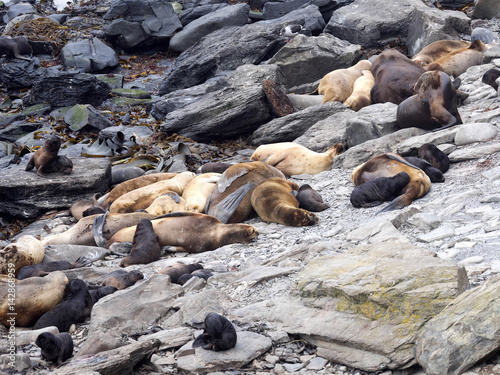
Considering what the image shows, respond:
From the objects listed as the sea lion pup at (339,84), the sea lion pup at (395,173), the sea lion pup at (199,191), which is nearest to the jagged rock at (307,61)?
the sea lion pup at (339,84)

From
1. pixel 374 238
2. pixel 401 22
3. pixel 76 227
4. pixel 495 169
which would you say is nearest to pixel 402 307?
pixel 374 238

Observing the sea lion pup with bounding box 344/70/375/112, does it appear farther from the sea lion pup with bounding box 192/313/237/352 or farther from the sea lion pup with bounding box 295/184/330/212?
the sea lion pup with bounding box 192/313/237/352

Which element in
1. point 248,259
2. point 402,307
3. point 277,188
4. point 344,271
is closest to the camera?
point 402,307

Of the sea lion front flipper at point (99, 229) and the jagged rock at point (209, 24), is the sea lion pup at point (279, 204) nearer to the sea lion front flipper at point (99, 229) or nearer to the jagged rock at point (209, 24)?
the sea lion front flipper at point (99, 229)

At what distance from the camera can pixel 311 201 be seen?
7168mm

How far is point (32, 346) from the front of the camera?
402 cm

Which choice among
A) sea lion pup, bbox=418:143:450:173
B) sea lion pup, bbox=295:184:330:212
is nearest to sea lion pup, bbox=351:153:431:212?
sea lion pup, bbox=418:143:450:173

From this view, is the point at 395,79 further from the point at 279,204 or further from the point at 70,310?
the point at 70,310

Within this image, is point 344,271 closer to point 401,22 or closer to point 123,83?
point 401,22

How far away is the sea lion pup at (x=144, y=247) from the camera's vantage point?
6324 mm

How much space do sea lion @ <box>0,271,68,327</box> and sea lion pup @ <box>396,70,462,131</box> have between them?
6.06 m

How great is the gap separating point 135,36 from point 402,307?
822 inches

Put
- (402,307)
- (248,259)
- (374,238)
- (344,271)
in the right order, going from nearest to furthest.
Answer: (402,307)
(344,271)
(374,238)
(248,259)

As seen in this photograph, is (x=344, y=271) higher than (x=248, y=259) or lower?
higher
